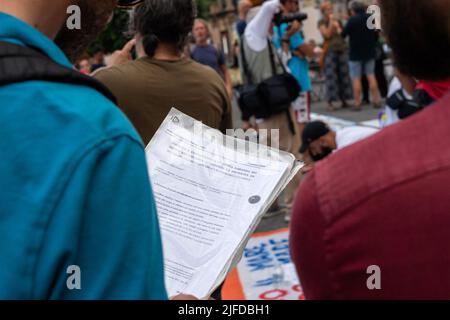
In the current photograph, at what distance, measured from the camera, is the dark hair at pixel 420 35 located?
2.63 ft

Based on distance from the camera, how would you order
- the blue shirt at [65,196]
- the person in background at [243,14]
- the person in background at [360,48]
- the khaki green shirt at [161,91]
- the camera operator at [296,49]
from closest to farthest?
the blue shirt at [65,196], the khaki green shirt at [161,91], the camera operator at [296,49], the person in background at [243,14], the person in background at [360,48]

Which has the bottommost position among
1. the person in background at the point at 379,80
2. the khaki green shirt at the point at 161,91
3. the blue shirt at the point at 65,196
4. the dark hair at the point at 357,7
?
the person in background at the point at 379,80

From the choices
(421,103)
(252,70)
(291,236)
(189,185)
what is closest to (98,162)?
(291,236)

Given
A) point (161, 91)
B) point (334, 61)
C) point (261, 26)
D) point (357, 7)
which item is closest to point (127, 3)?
point (161, 91)

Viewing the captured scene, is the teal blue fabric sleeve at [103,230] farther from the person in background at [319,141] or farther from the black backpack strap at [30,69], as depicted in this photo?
the person in background at [319,141]

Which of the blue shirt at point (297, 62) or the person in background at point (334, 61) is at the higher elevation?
the blue shirt at point (297, 62)

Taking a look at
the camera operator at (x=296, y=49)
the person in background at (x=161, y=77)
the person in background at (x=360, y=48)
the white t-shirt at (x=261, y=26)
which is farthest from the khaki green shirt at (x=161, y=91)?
the person in background at (x=360, y=48)

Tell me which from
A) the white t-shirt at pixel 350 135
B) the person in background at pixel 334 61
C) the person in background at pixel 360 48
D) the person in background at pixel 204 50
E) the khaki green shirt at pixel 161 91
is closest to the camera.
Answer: the khaki green shirt at pixel 161 91

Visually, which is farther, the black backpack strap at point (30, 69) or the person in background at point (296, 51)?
the person in background at point (296, 51)

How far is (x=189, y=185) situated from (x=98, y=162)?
2.09ft

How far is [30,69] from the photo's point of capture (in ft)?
2.40

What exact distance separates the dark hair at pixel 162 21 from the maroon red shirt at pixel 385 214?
1475 mm

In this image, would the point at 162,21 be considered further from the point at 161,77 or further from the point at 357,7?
the point at 357,7
